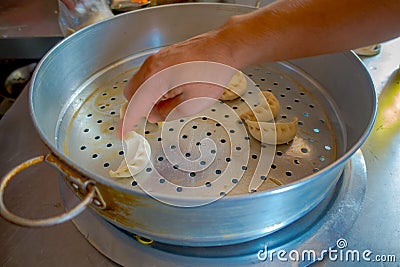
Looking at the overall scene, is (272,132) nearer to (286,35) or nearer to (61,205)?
(286,35)

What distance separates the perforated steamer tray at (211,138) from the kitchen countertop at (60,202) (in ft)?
0.26

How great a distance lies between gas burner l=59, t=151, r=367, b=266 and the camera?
0.49 metres

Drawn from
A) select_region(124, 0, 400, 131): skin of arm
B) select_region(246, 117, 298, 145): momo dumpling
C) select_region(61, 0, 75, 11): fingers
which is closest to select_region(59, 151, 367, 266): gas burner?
select_region(246, 117, 298, 145): momo dumpling

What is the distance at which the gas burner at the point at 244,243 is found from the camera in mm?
490

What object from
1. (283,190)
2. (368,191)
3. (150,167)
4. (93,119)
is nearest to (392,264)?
(368,191)

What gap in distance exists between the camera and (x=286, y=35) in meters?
0.43

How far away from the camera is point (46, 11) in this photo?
41.7 inches

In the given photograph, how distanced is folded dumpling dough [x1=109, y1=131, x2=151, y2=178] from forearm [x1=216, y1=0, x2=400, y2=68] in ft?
0.69

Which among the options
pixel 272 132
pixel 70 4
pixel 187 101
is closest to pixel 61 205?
pixel 187 101

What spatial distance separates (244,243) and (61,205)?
0.30 meters

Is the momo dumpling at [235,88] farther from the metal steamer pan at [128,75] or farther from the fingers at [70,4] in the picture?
the fingers at [70,4]

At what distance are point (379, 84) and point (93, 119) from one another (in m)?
0.62

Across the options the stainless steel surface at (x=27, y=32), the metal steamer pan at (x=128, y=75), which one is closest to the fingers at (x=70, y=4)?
the stainless steel surface at (x=27, y=32)

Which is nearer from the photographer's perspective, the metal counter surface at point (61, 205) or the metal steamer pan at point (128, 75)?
the metal steamer pan at point (128, 75)
